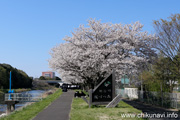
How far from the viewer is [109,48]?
2577 centimetres

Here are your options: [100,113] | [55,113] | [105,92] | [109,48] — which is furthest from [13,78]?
[100,113]

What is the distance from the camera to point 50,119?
1315cm

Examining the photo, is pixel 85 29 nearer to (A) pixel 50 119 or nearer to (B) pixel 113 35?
(B) pixel 113 35

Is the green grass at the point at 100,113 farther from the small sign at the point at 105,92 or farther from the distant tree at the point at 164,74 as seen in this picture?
the distant tree at the point at 164,74

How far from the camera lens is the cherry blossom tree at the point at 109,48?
25.4 m

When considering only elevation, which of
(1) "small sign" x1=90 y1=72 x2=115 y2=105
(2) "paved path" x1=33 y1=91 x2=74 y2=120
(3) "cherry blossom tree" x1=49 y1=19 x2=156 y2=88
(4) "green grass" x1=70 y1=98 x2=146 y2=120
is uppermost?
(3) "cherry blossom tree" x1=49 y1=19 x2=156 y2=88

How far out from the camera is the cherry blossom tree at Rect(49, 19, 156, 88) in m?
25.4

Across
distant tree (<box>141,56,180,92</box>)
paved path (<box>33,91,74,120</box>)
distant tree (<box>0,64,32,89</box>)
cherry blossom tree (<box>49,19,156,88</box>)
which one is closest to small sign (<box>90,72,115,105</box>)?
paved path (<box>33,91,74,120</box>)

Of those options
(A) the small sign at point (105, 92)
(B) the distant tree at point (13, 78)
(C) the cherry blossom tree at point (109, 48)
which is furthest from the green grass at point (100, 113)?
(B) the distant tree at point (13, 78)

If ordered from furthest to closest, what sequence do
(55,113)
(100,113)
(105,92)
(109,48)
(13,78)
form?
(13,78) < (109,48) < (105,92) < (55,113) < (100,113)

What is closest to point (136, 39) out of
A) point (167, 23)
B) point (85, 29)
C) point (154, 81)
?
point (167, 23)

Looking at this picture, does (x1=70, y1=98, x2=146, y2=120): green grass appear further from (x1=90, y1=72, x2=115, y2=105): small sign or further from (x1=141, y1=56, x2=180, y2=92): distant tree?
(x1=141, y1=56, x2=180, y2=92): distant tree

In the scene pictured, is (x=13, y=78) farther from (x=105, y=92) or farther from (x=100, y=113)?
(x=100, y=113)

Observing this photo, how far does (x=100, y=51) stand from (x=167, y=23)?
6.82 m
